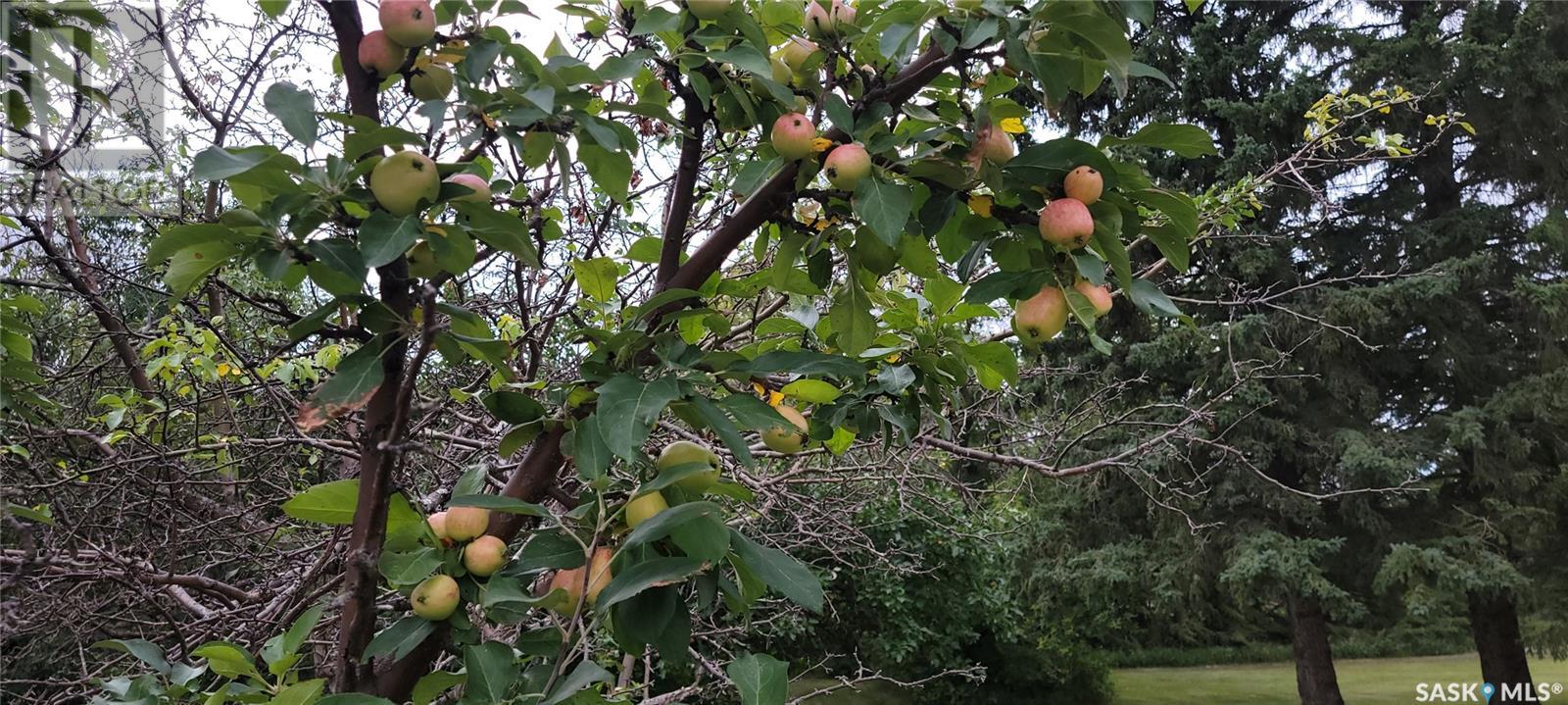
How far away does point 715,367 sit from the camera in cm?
96

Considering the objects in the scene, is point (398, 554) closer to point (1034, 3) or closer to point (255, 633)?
point (1034, 3)

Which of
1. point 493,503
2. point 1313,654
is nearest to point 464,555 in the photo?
point 493,503

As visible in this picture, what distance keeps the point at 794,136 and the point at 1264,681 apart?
577 inches

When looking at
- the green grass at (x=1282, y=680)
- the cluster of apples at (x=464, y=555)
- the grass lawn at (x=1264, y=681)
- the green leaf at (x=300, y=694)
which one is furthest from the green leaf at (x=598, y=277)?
the green grass at (x=1282, y=680)

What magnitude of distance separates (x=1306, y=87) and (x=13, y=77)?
30.5 ft

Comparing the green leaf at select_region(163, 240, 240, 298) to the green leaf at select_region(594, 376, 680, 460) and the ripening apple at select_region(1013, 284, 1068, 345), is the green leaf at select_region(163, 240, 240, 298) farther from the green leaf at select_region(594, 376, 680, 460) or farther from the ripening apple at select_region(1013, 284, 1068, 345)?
the ripening apple at select_region(1013, 284, 1068, 345)

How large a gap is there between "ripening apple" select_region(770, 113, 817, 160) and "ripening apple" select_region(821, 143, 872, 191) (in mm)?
43

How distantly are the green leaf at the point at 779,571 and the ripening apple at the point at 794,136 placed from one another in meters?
0.42

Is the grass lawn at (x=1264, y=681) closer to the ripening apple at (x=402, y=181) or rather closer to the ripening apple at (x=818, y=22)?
the ripening apple at (x=818, y=22)

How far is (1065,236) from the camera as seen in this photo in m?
0.93

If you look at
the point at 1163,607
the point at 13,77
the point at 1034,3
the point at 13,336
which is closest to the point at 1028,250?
the point at 1034,3

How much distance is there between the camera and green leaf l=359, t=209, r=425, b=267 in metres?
0.74

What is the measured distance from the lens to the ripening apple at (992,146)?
0.93m

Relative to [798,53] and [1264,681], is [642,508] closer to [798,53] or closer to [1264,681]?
[798,53]
